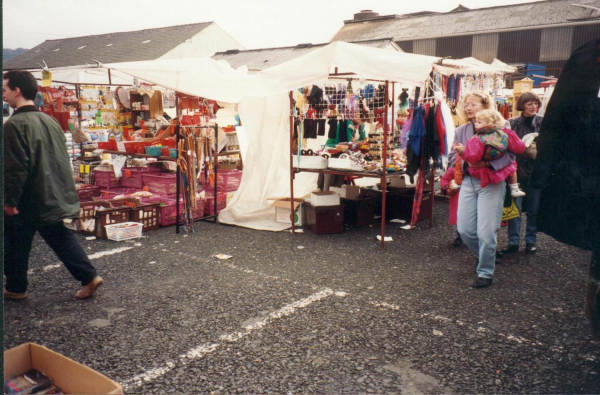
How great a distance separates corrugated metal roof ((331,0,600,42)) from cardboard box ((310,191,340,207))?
23.8 metres

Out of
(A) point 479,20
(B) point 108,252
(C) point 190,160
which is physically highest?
(A) point 479,20

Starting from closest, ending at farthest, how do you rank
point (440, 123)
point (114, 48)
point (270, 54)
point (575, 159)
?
1. point (575, 159)
2. point (440, 123)
3. point (270, 54)
4. point (114, 48)

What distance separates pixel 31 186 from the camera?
158 inches

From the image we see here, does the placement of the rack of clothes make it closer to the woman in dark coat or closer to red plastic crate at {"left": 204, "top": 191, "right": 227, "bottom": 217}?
red plastic crate at {"left": 204, "top": 191, "right": 227, "bottom": 217}

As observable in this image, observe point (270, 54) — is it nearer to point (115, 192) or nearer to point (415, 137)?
point (115, 192)

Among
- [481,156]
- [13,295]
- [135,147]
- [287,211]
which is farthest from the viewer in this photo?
[135,147]

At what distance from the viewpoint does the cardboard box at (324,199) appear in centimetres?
702

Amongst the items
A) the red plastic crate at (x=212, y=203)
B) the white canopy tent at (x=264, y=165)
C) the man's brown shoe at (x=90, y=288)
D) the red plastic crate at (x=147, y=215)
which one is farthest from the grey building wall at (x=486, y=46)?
the man's brown shoe at (x=90, y=288)

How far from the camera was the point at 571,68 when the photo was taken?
230cm

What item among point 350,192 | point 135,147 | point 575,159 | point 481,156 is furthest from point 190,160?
point 575,159

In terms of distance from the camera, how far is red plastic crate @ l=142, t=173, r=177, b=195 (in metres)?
8.04

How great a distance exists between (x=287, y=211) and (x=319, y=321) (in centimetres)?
364

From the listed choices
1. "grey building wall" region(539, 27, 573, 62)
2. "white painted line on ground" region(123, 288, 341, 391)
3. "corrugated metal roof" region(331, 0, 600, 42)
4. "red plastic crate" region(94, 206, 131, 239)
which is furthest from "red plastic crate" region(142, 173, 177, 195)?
"grey building wall" region(539, 27, 573, 62)

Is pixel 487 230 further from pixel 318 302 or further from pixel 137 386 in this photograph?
pixel 137 386
